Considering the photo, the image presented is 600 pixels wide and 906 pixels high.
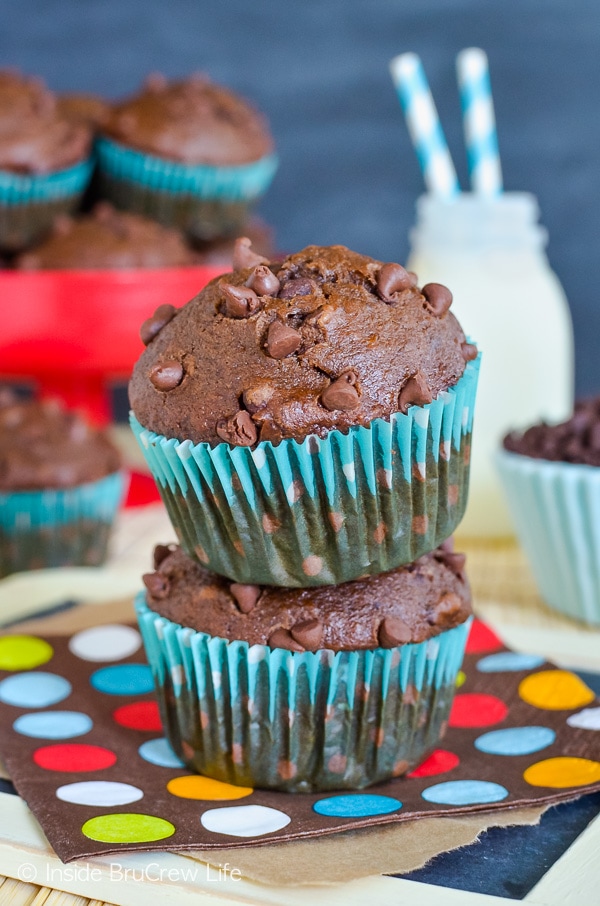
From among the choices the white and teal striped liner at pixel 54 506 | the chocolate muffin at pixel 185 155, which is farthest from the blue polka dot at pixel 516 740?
the chocolate muffin at pixel 185 155

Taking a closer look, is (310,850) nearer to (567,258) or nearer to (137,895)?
(137,895)

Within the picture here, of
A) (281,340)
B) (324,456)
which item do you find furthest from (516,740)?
(281,340)

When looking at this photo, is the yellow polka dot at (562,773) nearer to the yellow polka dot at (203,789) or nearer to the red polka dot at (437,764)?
the red polka dot at (437,764)

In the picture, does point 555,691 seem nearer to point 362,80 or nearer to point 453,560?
point 453,560

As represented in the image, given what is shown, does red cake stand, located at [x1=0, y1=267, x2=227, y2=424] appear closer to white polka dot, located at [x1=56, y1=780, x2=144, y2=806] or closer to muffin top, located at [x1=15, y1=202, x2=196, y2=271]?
muffin top, located at [x1=15, y1=202, x2=196, y2=271]

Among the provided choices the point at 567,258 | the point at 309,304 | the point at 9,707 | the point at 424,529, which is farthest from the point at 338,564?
the point at 567,258
